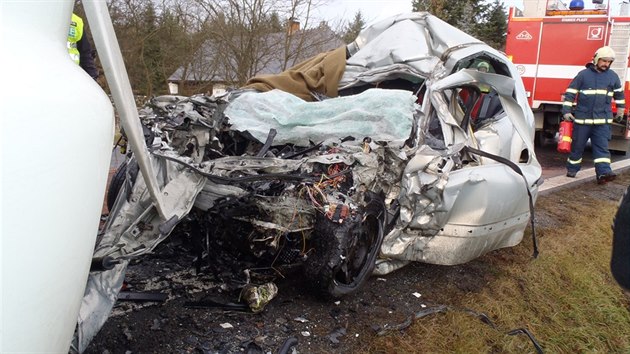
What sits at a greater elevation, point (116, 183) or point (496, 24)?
point (116, 183)

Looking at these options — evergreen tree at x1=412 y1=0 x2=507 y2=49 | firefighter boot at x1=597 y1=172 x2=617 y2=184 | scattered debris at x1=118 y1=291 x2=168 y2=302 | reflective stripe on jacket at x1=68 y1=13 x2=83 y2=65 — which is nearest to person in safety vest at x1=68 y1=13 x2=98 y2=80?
reflective stripe on jacket at x1=68 y1=13 x2=83 y2=65

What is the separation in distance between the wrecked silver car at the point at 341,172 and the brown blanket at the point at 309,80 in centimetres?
1

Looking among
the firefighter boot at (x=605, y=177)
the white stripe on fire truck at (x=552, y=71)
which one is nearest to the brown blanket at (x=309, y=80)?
the firefighter boot at (x=605, y=177)

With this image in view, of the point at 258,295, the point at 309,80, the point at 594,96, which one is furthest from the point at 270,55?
the point at 258,295

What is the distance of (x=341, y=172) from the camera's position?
9.26ft

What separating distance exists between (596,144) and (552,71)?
3.37 metres

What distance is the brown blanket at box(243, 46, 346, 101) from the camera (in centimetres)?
407

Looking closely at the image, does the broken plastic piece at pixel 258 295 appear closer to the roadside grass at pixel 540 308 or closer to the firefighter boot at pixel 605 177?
the roadside grass at pixel 540 308

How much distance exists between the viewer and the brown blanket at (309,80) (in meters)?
4.07

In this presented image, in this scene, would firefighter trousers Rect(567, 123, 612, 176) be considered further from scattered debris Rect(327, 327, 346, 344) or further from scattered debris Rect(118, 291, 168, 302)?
scattered debris Rect(118, 291, 168, 302)

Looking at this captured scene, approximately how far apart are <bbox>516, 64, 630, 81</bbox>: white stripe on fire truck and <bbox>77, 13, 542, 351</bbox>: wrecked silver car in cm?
649

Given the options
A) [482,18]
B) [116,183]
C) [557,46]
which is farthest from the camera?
[482,18]

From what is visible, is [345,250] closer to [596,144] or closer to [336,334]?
[336,334]

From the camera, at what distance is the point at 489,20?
26062 millimetres
